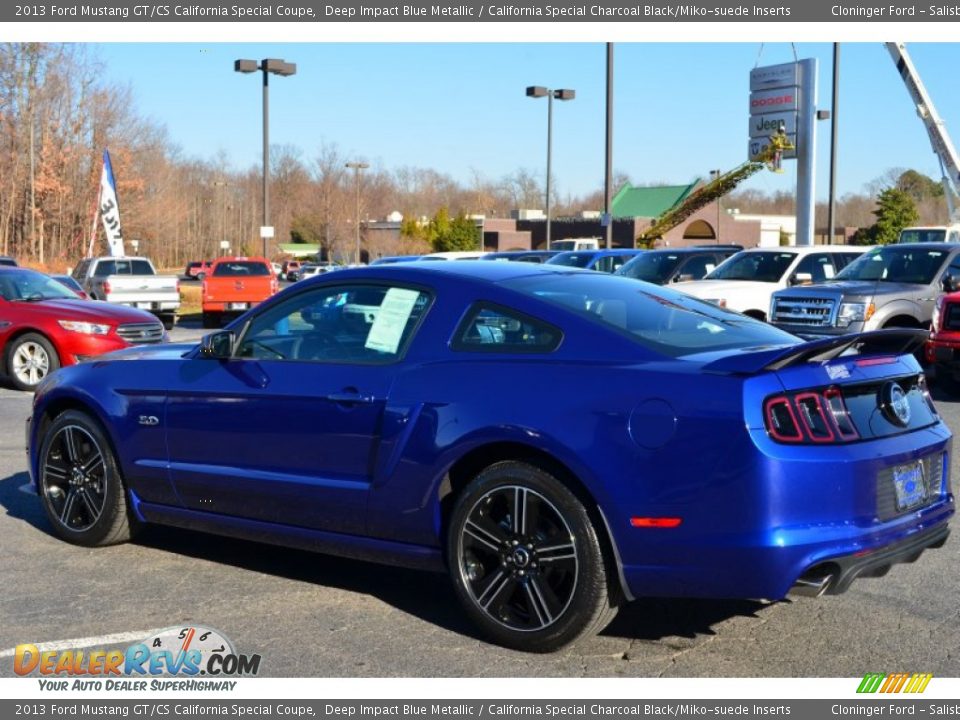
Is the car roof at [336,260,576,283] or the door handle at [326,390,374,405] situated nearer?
the door handle at [326,390,374,405]

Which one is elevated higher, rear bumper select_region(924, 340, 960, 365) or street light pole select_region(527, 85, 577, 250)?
street light pole select_region(527, 85, 577, 250)

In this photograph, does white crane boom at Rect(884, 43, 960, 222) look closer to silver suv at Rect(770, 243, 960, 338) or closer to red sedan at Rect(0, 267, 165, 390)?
silver suv at Rect(770, 243, 960, 338)

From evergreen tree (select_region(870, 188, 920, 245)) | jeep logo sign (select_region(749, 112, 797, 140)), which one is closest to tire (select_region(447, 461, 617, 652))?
jeep logo sign (select_region(749, 112, 797, 140))

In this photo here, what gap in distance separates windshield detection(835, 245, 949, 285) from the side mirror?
36.8ft

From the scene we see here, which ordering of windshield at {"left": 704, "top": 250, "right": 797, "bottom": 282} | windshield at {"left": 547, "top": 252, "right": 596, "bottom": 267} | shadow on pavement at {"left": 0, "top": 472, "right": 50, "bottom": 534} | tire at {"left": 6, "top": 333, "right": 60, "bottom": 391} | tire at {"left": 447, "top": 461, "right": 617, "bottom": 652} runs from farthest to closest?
windshield at {"left": 547, "top": 252, "right": 596, "bottom": 267} → windshield at {"left": 704, "top": 250, "right": 797, "bottom": 282} → tire at {"left": 6, "top": 333, "right": 60, "bottom": 391} → shadow on pavement at {"left": 0, "top": 472, "right": 50, "bottom": 534} → tire at {"left": 447, "top": 461, "right": 617, "bottom": 652}

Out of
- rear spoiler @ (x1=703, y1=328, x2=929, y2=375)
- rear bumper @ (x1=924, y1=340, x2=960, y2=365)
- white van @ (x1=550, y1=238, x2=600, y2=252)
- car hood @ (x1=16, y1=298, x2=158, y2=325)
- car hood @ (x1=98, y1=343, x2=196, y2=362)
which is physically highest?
white van @ (x1=550, y1=238, x2=600, y2=252)

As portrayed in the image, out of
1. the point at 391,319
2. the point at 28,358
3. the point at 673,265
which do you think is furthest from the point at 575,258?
the point at 391,319

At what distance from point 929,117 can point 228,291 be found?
21.7m

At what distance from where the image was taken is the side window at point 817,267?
1755 cm

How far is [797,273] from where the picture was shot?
17.5 m

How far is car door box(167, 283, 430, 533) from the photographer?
506cm

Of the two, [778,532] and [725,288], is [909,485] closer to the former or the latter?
[778,532]

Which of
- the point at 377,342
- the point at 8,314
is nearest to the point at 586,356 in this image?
the point at 377,342

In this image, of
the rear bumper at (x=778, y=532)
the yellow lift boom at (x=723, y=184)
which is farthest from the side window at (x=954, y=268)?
the yellow lift boom at (x=723, y=184)
